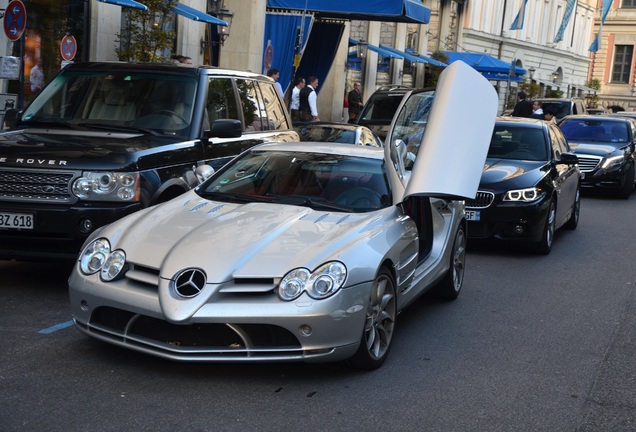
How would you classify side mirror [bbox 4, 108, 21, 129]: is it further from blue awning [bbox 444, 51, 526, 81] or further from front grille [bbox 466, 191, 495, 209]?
blue awning [bbox 444, 51, 526, 81]

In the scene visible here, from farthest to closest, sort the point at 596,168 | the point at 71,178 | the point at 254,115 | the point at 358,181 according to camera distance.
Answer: the point at 596,168 → the point at 254,115 → the point at 71,178 → the point at 358,181

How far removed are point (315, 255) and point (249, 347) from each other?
0.69 metres

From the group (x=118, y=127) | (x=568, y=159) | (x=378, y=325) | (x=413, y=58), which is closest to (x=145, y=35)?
(x=568, y=159)

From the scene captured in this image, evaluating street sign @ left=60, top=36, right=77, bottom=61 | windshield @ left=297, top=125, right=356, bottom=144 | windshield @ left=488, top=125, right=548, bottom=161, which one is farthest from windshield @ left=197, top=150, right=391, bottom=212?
street sign @ left=60, top=36, right=77, bottom=61

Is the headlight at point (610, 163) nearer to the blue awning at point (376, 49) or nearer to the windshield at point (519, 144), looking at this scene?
the windshield at point (519, 144)

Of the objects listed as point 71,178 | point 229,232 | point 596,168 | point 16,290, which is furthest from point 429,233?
point 596,168

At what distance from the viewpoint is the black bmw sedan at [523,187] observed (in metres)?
11.1

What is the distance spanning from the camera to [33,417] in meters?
4.88

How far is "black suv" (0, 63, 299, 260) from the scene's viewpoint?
24.7ft

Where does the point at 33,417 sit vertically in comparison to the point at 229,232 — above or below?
below

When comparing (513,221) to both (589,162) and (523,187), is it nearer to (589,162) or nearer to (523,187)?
(523,187)

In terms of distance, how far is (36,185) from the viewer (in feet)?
25.0

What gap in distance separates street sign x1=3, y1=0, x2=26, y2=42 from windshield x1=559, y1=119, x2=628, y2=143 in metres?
11.7

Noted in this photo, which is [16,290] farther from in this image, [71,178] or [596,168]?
[596,168]
